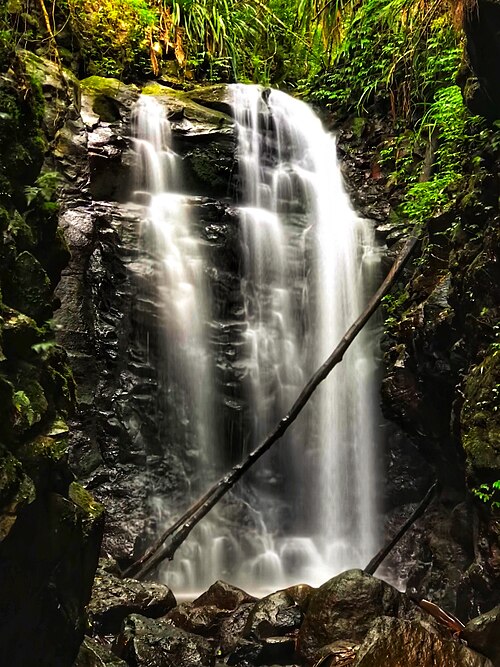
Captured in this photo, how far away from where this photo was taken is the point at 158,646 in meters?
4.65

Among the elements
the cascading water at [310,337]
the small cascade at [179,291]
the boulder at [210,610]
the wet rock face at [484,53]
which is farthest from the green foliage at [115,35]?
the boulder at [210,610]

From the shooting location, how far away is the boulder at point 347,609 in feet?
16.2

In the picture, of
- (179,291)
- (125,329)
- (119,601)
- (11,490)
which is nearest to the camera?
(11,490)

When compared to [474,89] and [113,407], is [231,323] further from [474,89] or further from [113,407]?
[474,89]

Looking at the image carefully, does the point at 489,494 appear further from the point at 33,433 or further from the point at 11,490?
the point at 11,490

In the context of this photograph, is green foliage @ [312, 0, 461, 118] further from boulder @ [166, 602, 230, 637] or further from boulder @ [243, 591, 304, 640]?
boulder @ [166, 602, 230, 637]

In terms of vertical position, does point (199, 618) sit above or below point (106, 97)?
below

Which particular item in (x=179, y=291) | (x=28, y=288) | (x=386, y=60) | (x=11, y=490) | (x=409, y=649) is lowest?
(x=409, y=649)

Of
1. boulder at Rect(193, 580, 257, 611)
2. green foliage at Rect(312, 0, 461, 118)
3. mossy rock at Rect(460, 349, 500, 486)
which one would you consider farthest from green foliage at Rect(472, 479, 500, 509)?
green foliage at Rect(312, 0, 461, 118)

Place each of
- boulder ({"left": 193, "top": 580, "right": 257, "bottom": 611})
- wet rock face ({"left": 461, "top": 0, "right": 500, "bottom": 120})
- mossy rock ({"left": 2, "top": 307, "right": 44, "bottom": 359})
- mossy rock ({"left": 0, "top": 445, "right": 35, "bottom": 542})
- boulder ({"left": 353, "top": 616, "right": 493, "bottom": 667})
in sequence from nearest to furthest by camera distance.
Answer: mossy rock ({"left": 0, "top": 445, "right": 35, "bottom": 542}) → mossy rock ({"left": 2, "top": 307, "right": 44, "bottom": 359}) → boulder ({"left": 353, "top": 616, "right": 493, "bottom": 667}) → wet rock face ({"left": 461, "top": 0, "right": 500, "bottom": 120}) → boulder ({"left": 193, "top": 580, "right": 257, "bottom": 611})

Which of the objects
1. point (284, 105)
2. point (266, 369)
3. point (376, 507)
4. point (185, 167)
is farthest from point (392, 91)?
point (376, 507)

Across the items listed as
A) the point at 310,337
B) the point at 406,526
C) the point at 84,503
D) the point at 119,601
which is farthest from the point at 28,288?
the point at 310,337

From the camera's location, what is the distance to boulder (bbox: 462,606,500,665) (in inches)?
163

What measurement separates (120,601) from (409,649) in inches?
104
